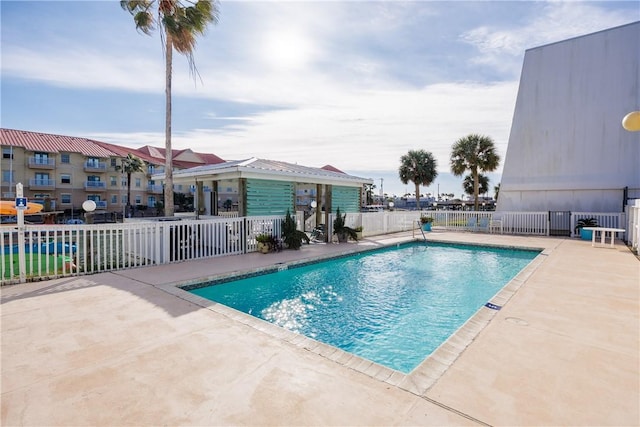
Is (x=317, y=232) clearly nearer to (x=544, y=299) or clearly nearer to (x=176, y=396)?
(x=544, y=299)

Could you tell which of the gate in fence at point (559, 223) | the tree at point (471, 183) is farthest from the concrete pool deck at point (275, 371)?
the tree at point (471, 183)

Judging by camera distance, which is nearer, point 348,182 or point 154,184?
point 348,182

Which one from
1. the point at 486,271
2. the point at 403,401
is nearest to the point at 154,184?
the point at 486,271

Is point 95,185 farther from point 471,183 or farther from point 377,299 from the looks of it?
point 471,183

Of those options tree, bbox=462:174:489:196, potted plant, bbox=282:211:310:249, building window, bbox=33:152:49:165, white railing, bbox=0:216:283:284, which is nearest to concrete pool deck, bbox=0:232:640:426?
white railing, bbox=0:216:283:284

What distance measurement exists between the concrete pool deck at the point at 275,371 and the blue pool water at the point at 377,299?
41.1 inches

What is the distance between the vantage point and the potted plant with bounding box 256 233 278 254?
33.2 ft

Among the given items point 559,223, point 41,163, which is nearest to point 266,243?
point 559,223

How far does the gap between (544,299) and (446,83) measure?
10.4m

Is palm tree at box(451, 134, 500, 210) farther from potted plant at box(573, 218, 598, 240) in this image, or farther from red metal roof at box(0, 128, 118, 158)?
red metal roof at box(0, 128, 118, 158)

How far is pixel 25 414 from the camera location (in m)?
2.36

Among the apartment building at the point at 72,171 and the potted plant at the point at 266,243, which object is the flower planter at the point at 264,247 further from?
the apartment building at the point at 72,171

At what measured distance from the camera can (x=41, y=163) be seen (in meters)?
32.5

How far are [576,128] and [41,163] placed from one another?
152 feet
